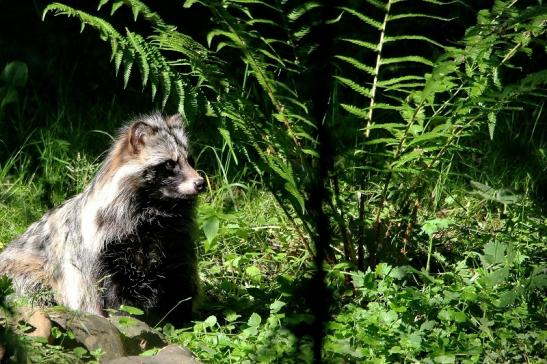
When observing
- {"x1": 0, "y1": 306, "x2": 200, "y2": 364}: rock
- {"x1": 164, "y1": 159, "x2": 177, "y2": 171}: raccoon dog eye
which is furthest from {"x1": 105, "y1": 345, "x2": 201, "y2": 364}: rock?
{"x1": 164, "y1": 159, "x2": 177, "y2": 171}: raccoon dog eye

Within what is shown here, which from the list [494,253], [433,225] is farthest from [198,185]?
[494,253]

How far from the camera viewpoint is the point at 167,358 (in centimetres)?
414

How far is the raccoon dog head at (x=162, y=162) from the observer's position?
218 inches

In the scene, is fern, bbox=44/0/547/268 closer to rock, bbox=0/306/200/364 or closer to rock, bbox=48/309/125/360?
rock, bbox=0/306/200/364

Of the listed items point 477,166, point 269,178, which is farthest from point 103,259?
point 477,166

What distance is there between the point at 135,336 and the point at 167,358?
0.43 m

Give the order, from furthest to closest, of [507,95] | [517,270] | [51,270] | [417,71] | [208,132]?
[417,71] < [208,132] < [51,270] < [517,270] < [507,95]

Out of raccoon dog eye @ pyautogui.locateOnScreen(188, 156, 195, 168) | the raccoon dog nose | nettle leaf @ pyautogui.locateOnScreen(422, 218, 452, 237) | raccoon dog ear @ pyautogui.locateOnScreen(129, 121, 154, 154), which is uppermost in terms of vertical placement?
raccoon dog ear @ pyautogui.locateOnScreen(129, 121, 154, 154)

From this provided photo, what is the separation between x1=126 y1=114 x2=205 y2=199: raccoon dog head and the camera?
553 cm

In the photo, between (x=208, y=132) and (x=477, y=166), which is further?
(x=208, y=132)

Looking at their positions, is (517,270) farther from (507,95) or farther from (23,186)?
(23,186)

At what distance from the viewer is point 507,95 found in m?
4.90

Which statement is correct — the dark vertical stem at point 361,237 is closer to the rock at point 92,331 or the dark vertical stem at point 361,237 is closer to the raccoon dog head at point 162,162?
the raccoon dog head at point 162,162

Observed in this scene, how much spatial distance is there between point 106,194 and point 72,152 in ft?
5.26
